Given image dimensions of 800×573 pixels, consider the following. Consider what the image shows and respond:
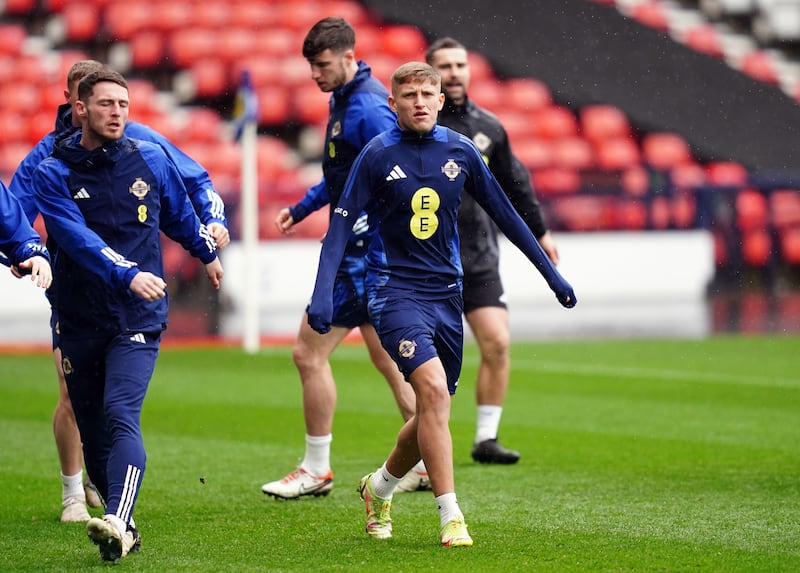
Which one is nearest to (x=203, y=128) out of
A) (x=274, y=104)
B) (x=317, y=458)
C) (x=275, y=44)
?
(x=274, y=104)

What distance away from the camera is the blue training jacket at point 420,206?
5945 mm

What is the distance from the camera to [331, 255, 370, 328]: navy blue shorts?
23.6 ft

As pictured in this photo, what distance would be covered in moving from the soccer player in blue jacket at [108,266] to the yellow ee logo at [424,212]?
993 millimetres

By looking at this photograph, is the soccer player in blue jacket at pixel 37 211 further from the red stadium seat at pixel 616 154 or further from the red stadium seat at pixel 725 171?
the red stadium seat at pixel 725 171

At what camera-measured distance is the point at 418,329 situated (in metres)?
5.84

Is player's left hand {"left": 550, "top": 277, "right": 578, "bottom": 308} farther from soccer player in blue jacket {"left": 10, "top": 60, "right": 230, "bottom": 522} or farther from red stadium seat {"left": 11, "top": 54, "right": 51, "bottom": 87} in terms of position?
red stadium seat {"left": 11, "top": 54, "right": 51, "bottom": 87}

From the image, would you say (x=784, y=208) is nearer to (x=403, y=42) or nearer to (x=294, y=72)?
(x=403, y=42)

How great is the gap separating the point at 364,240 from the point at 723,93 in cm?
1992

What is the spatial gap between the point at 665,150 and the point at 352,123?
17.1m

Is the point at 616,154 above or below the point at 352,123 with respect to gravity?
above

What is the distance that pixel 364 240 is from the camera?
7.18m

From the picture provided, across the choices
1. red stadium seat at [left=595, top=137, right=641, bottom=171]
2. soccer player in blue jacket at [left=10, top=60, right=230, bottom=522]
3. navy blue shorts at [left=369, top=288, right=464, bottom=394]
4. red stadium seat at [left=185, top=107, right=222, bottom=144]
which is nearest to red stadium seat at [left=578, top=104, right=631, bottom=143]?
red stadium seat at [left=595, top=137, right=641, bottom=171]

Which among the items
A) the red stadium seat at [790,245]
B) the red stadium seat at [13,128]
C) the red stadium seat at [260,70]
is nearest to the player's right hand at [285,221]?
the red stadium seat at [790,245]

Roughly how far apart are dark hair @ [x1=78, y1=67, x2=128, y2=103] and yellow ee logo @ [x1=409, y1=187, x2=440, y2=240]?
1295 mm
